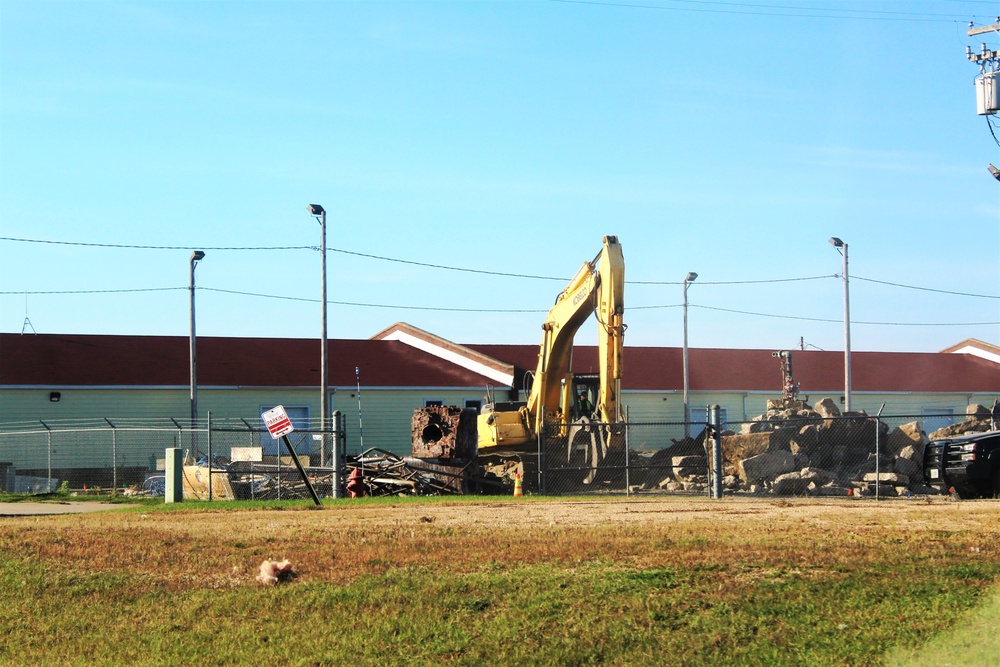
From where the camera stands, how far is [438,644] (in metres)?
8.59

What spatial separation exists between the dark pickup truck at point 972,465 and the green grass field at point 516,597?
6036mm

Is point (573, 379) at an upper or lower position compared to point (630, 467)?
upper

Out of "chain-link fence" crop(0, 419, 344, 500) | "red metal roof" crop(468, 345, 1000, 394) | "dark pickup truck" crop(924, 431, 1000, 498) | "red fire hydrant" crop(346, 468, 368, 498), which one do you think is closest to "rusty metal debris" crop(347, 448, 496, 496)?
"chain-link fence" crop(0, 419, 344, 500)

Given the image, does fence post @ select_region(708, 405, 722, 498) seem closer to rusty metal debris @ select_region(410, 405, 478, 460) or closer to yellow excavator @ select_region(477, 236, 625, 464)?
yellow excavator @ select_region(477, 236, 625, 464)

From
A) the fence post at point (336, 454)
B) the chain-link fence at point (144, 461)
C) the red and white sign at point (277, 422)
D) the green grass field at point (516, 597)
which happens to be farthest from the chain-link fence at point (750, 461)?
the green grass field at point (516, 597)

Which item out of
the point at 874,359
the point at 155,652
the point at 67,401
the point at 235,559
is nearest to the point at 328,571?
the point at 235,559

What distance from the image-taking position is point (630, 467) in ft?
79.5

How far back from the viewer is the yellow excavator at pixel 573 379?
25.6m

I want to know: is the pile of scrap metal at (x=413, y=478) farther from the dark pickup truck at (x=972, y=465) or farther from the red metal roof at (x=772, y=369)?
the red metal roof at (x=772, y=369)

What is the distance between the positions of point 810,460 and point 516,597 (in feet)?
67.1

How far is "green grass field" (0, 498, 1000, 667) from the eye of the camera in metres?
8.44

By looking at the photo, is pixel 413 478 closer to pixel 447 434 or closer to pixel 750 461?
pixel 447 434

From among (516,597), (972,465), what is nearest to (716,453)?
(972,465)

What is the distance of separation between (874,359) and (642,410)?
13.5m
